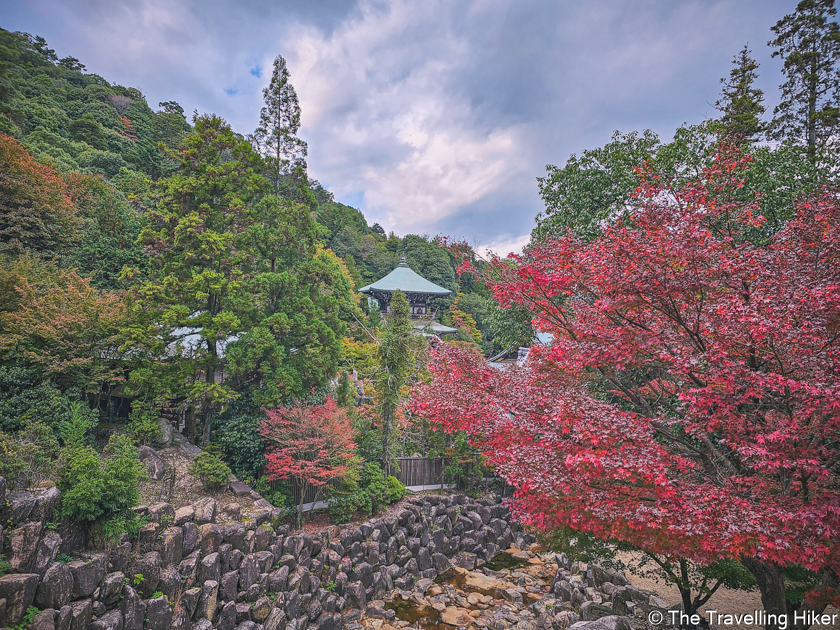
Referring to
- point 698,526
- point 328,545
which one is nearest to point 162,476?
point 328,545

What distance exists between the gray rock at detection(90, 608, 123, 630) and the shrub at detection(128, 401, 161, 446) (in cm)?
410

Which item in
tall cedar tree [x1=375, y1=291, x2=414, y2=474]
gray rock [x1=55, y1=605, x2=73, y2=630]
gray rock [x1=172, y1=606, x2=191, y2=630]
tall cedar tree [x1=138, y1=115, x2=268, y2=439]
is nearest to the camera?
gray rock [x1=55, y1=605, x2=73, y2=630]

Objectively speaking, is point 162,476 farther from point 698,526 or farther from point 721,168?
point 721,168

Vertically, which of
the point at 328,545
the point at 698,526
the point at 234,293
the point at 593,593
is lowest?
the point at 593,593

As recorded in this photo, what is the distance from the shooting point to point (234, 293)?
29.5ft

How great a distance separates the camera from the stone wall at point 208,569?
4.13m

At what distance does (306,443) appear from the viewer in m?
7.91

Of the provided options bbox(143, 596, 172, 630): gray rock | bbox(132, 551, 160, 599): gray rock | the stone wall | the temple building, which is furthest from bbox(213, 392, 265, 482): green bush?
the temple building

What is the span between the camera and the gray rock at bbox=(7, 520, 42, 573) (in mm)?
4027

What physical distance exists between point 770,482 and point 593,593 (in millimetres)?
5636

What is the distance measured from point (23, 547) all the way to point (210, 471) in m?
3.46

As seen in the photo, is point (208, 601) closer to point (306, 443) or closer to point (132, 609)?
point (132, 609)

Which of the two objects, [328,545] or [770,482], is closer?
[770,482]

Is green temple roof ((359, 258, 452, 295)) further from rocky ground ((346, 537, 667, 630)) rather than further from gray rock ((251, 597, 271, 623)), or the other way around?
gray rock ((251, 597, 271, 623))
